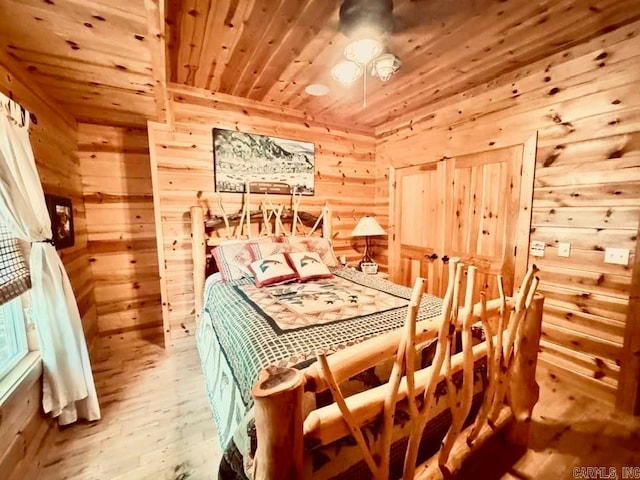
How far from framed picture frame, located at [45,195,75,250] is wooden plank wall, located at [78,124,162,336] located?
18.1 inches

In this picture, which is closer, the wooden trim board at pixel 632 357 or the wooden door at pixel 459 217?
the wooden trim board at pixel 632 357

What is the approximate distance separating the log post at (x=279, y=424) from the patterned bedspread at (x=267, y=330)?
1.11 ft

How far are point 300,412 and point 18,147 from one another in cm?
191

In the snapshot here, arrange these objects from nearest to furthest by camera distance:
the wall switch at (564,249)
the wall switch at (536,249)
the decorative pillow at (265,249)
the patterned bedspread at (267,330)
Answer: the patterned bedspread at (267,330) → the wall switch at (564,249) → the wall switch at (536,249) → the decorative pillow at (265,249)

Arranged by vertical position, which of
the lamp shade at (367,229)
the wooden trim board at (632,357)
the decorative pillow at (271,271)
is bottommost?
the wooden trim board at (632,357)

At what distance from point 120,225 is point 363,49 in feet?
8.96

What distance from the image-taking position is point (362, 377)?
1102 mm

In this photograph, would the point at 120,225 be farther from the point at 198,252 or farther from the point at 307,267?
the point at 307,267

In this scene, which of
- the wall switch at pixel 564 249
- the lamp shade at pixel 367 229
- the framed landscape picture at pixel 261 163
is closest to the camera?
the wall switch at pixel 564 249

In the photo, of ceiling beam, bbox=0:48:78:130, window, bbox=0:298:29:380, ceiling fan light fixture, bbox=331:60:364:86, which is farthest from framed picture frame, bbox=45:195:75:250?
ceiling fan light fixture, bbox=331:60:364:86

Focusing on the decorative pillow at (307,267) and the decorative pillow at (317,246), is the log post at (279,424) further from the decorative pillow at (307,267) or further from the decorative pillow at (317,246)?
the decorative pillow at (317,246)

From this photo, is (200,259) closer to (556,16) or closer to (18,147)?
(18,147)

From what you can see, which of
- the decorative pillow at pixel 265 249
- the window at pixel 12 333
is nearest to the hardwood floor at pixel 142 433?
the window at pixel 12 333

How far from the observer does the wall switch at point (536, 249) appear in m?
2.18
